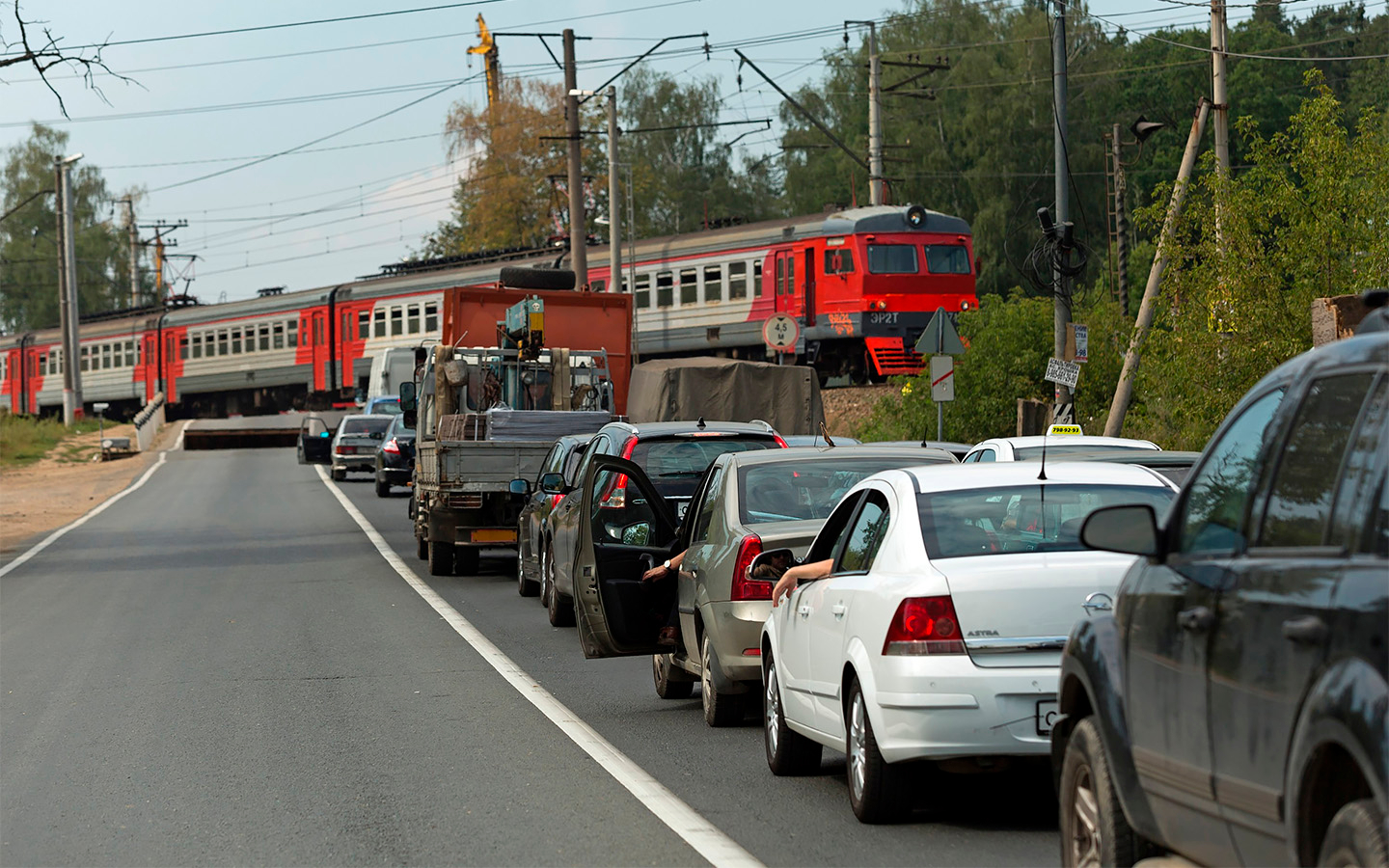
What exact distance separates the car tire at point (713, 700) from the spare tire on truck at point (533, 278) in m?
18.6

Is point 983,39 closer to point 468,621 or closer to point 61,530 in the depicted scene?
point 61,530

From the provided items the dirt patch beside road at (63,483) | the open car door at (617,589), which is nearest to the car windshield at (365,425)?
the dirt patch beside road at (63,483)

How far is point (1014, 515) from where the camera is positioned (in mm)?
7395

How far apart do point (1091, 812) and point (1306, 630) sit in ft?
5.26

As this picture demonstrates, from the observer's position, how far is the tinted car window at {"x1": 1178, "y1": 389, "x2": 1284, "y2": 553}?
4.26 metres

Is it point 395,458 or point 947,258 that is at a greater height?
point 947,258

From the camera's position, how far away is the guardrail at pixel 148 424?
58.4 meters

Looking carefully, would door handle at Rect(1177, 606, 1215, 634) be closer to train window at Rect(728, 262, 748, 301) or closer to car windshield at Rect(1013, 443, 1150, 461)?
car windshield at Rect(1013, 443, 1150, 461)

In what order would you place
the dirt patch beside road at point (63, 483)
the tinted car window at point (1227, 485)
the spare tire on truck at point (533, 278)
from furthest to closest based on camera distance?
the dirt patch beside road at point (63, 483) < the spare tire on truck at point (533, 278) < the tinted car window at point (1227, 485)

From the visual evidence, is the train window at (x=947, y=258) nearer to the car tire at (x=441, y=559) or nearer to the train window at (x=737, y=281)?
the train window at (x=737, y=281)

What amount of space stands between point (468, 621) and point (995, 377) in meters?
16.9

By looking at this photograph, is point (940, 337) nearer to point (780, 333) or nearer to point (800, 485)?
point (780, 333)

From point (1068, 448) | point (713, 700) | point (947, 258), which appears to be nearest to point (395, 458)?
point (947, 258)

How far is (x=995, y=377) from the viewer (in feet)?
100
